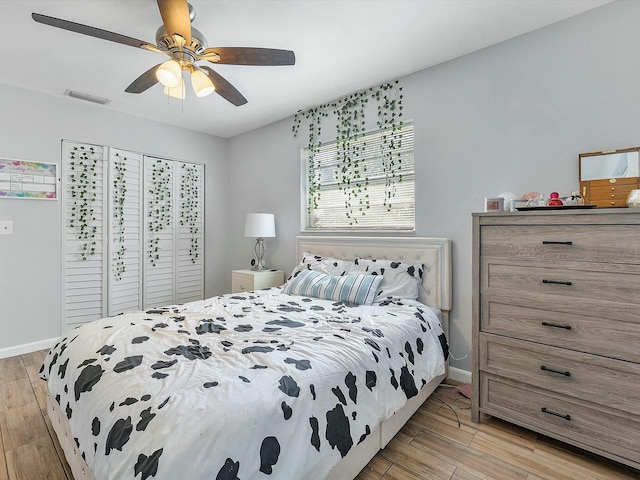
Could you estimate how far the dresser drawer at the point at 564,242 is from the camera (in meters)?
1.54

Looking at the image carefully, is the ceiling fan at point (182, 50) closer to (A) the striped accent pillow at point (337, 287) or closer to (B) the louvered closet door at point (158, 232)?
(A) the striped accent pillow at point (337, 287)

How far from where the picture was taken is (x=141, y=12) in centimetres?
199

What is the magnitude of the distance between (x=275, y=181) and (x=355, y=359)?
2.92 metres

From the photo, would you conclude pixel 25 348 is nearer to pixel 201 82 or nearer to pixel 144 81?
pixel 144 81

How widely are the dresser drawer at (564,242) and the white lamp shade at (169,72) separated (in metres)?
2.12

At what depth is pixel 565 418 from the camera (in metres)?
1.70

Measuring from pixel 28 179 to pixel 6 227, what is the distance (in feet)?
1.65

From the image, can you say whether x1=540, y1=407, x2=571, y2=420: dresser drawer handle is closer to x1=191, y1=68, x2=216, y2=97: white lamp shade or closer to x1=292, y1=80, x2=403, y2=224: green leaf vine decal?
x1=292, y1=80, x2=403, y2=224: green leaf vine decal

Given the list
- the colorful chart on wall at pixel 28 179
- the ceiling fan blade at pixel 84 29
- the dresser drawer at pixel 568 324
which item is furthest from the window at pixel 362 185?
the colorful chart on wall at pixel 28 179

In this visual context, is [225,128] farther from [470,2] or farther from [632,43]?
[632,43]

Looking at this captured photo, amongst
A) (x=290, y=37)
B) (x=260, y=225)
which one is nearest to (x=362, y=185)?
(x=260, y=225)

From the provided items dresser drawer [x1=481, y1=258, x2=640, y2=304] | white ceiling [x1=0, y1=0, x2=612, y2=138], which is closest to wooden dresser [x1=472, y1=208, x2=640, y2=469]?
dresser drawer [x1=481, y1=258, x2=640, y2=304]

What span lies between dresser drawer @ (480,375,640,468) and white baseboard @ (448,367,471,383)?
1.73 feet

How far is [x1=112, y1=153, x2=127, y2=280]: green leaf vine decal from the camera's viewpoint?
366 centimetres
